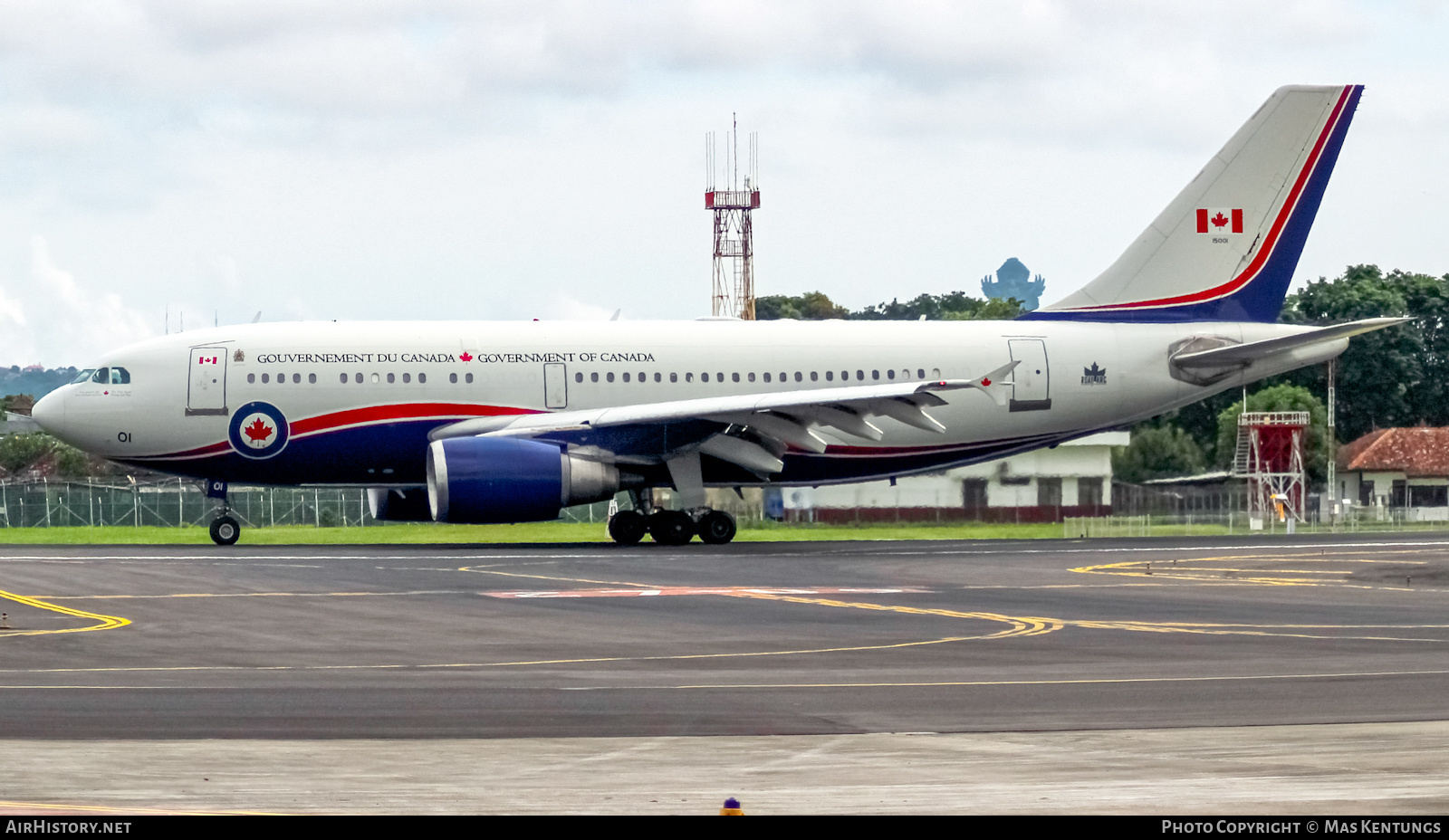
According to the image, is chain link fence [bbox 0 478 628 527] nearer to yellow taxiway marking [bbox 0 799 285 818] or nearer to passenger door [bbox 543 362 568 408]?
passenger door [bbox 543 362 568 408]

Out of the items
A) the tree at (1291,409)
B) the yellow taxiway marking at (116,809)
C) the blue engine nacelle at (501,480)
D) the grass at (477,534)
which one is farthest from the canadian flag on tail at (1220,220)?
the yellow taxiway marking at (116,809)

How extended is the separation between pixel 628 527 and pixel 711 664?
75.0 feet

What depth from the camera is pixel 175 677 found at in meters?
16.3

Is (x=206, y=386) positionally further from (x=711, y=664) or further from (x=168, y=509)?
(x=711, y=664)

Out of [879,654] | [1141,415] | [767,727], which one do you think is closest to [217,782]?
[767,727]

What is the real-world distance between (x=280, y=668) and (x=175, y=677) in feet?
3.67

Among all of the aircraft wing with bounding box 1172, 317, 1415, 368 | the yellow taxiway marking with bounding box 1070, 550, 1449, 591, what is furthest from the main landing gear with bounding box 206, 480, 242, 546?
the aircraft wing with bounding box 1172, 317, 1415, 368

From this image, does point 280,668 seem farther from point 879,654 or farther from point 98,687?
point 879,654

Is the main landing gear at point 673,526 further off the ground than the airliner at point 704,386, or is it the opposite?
the airliner at point 704,386

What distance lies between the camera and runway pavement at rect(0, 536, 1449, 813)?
39.1 ft

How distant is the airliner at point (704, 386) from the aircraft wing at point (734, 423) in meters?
0.07

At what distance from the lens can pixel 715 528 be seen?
133 ft

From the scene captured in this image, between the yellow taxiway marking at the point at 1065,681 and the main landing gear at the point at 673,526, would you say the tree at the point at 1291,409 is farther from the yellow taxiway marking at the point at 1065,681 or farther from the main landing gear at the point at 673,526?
the yellow taxiway marking at the point at 1065,681

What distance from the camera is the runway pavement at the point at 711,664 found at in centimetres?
1193
